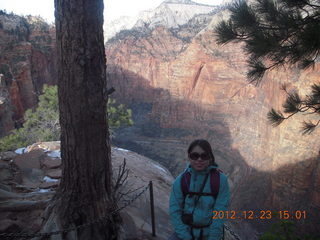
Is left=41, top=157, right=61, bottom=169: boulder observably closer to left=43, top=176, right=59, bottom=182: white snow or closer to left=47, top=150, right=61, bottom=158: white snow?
left=47, top=150, right=61, bottom=158: white snow

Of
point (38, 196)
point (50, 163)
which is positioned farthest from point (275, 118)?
point (50, 163)

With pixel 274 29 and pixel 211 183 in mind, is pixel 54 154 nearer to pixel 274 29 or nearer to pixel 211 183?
pixel 211 183

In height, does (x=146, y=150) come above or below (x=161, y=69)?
below

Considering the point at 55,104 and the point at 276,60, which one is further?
the point at 55,104

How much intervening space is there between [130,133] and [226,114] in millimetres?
9563

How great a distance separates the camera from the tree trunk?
2.39m

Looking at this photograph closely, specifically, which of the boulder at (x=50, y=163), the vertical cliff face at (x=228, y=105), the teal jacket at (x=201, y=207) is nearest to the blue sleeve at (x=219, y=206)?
the teal jacket at (x=201, y=207)

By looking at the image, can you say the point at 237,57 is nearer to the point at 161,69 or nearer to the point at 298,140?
the point at 161,69

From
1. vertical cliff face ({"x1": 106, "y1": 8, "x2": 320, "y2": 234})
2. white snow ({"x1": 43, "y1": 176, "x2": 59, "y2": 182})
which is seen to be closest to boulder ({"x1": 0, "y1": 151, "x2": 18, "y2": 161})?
white snow ({"x1": 43, "y1": 176, "x2": 59, "y2": 182})

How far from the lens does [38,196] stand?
400 centimetres

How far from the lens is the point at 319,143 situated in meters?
9.59

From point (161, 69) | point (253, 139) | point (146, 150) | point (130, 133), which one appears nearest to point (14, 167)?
point (253, 139)

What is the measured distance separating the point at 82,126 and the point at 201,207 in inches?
49.7

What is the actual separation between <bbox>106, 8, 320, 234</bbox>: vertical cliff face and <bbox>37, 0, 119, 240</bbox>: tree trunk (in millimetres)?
3050
